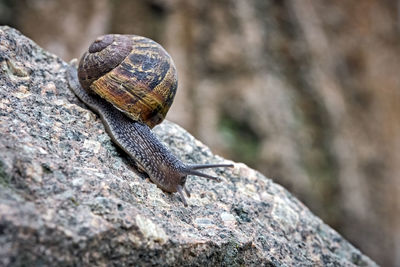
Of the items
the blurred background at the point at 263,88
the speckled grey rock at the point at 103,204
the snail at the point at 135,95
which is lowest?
the speckled grey rock at the point at 103,204

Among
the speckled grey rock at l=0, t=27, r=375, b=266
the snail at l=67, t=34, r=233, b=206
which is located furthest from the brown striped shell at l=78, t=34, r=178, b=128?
the speckled grey rock at l=0, t=27, r=375, b=266

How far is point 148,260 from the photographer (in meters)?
2.06

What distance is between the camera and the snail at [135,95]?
2844 mm

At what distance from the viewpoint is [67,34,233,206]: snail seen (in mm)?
2844

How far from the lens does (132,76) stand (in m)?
2.93

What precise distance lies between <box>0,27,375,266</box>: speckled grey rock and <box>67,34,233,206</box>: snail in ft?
0.34

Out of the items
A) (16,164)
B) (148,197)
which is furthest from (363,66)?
(16,164)

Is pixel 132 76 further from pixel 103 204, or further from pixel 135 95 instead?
pixel 103 204

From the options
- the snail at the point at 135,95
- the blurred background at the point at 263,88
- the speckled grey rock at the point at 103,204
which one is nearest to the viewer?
the speckled grey rock at the point at 103,204

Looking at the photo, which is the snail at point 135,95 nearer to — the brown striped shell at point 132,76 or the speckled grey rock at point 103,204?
the brown striped shell at point 132,76

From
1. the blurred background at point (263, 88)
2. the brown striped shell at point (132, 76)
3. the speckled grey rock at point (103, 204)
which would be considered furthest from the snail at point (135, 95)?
the blurred background at point (263, 88)

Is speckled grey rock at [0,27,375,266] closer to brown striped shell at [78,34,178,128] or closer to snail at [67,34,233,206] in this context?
snail at [67,34,233,206]

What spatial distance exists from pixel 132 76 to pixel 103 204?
44.1 inches

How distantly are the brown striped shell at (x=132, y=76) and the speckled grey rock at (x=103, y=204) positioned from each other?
8.6 inches
